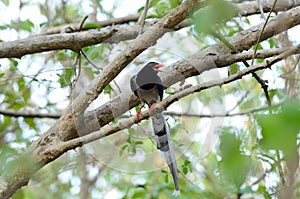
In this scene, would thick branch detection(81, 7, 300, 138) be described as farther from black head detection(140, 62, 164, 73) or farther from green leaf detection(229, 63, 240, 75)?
green leaf detection(229, 63, 240, 75)

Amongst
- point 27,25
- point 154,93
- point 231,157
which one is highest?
point 27,25

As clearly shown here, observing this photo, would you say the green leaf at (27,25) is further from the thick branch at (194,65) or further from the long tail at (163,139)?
the long tail at (163,139)

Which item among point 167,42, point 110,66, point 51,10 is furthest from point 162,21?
point 51,10

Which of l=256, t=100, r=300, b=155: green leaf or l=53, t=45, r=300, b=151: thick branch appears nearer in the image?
l=256, t=100, r=300, b=155: green leaf

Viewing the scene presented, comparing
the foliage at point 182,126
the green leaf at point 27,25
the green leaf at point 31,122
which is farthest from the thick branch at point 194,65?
the green leaf at point 31,122

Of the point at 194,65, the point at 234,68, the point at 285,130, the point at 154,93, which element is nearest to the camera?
the point at 285,130

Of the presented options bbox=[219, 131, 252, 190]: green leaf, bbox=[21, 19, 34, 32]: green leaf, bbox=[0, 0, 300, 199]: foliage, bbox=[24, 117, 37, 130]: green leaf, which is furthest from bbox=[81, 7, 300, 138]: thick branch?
bbox=[24, 117, 37, 130]: green leaf

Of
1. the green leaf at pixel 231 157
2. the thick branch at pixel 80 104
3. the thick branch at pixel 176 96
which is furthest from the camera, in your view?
the thick branch at pixel 80 104

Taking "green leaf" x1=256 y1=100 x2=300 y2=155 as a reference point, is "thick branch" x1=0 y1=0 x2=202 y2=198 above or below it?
above

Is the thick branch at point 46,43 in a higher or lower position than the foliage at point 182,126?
higher

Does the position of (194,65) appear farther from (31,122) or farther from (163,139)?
(31,122)

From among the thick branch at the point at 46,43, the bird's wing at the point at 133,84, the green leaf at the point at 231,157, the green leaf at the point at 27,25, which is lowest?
the green leaf at the point at 231,157

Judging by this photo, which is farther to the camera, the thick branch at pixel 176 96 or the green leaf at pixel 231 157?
the thick branch at pixel 176 96

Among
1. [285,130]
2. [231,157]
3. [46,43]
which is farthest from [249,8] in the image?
[285,130]
